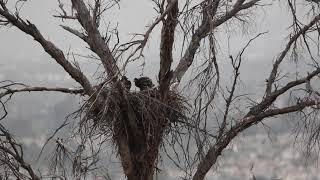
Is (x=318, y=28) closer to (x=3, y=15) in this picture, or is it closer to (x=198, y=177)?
(x=198, y=177)

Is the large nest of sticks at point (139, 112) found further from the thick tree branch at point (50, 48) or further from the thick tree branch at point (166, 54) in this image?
the thick tree branch at point (50, 48)

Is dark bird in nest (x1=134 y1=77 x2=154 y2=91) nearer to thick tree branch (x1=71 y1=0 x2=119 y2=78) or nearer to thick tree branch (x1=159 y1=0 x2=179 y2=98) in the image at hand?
thick tree branch (x1=159 y1=0 x2=179 y2=98)

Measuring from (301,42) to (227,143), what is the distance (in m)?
2.31

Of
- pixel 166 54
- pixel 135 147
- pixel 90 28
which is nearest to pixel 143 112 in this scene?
pixel 166 54

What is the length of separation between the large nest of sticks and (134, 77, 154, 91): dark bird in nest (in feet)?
0.99

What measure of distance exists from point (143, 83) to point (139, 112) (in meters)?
0.52

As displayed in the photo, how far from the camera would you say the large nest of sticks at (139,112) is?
694 centimetres

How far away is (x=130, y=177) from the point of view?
8.15 metres

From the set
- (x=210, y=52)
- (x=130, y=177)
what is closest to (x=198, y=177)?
(x=130, y=177)

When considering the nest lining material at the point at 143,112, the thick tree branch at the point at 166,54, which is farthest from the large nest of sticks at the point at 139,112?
the thick tree branch at the point at 166,54

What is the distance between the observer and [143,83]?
7707mm

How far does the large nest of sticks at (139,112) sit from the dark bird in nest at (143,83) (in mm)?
301

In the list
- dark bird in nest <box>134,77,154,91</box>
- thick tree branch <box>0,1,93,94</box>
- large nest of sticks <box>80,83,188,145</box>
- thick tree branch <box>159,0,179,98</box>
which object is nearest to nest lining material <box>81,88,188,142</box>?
large nest of sticks <box>80,83,188,145</box>

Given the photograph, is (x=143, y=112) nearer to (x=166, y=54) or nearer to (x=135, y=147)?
(x=166, y=54)
